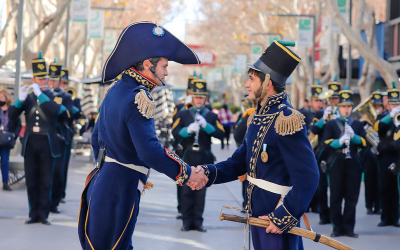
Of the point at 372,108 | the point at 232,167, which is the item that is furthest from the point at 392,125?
the point at 232,167

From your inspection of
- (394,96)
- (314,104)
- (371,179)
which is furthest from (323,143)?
(314,104)

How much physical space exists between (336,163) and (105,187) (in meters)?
5.28

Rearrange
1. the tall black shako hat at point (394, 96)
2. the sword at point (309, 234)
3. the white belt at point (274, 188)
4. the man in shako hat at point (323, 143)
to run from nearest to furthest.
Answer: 1. the sword at point (309, 234)
2. the white belt at point (274, 188)
3. the man in shako hat at point (323, 143)
4. the tall black shako hat at point (394, 96)

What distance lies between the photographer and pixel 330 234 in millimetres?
9078

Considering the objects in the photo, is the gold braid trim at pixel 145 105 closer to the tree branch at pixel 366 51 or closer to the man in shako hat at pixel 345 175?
the man in shako hat at pixel 345 175

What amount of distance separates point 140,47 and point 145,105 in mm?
518

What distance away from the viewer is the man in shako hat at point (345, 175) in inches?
350

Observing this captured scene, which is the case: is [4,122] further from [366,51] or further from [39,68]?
[366,51]

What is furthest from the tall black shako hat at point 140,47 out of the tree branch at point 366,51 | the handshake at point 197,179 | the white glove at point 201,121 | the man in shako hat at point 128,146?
the tree branch at point 366,51

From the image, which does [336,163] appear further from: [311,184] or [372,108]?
[311,184]

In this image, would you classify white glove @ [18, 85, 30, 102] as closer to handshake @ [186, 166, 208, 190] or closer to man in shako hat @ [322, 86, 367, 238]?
man in shako hat @ [322, 86, 367, 238]

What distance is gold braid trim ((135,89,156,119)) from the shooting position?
4301 mm

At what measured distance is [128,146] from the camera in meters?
4.43

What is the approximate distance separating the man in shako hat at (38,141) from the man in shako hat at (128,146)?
4600mm
